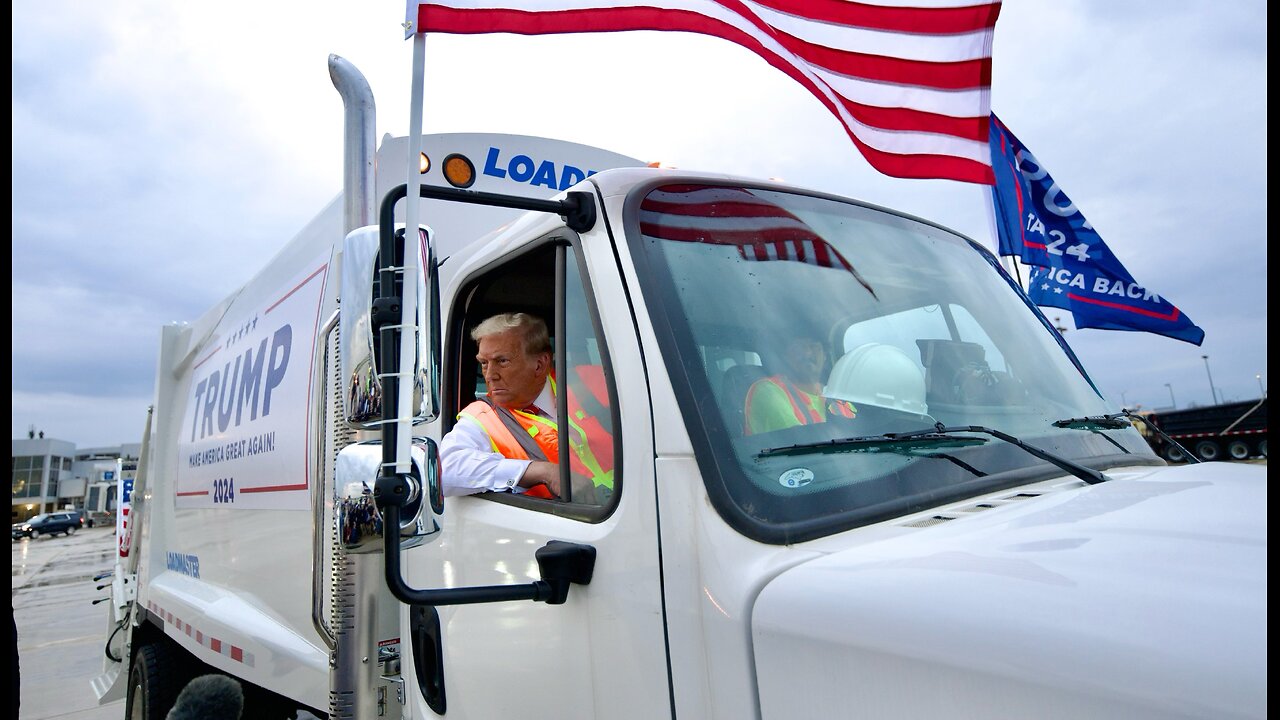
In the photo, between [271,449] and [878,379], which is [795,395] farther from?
[271,449]

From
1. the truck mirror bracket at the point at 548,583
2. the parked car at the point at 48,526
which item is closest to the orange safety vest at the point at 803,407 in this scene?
the truck mirror bracket at the point at 548,583

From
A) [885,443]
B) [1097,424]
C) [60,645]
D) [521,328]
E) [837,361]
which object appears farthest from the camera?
[60,645]

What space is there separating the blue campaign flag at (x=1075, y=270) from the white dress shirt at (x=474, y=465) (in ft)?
16.9

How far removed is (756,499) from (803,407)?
263mm

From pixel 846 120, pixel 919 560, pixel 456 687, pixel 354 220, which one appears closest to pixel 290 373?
pixel 354 220

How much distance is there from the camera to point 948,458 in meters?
1.64

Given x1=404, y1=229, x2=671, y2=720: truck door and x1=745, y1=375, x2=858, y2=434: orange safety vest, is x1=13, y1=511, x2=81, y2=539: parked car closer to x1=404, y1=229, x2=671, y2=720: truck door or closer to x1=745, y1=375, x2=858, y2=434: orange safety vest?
x1=404, y1=229, x2=671, y2=720: truck door

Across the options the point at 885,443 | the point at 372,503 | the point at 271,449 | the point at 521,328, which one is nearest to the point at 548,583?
the point at 372,503

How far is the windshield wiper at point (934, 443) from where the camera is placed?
1552 mm

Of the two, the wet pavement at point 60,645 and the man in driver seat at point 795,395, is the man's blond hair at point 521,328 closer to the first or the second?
the man in driver seat at point 795,395

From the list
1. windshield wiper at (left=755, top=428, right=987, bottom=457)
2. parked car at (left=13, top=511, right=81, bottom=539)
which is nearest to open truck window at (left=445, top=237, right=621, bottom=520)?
windshield wiper at (left=755, top=428, right=987, bottom=457)

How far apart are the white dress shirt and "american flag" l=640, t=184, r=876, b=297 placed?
685 mm

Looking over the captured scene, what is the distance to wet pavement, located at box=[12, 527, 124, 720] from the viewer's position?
764 cm

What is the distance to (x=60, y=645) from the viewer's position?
35.8ft
